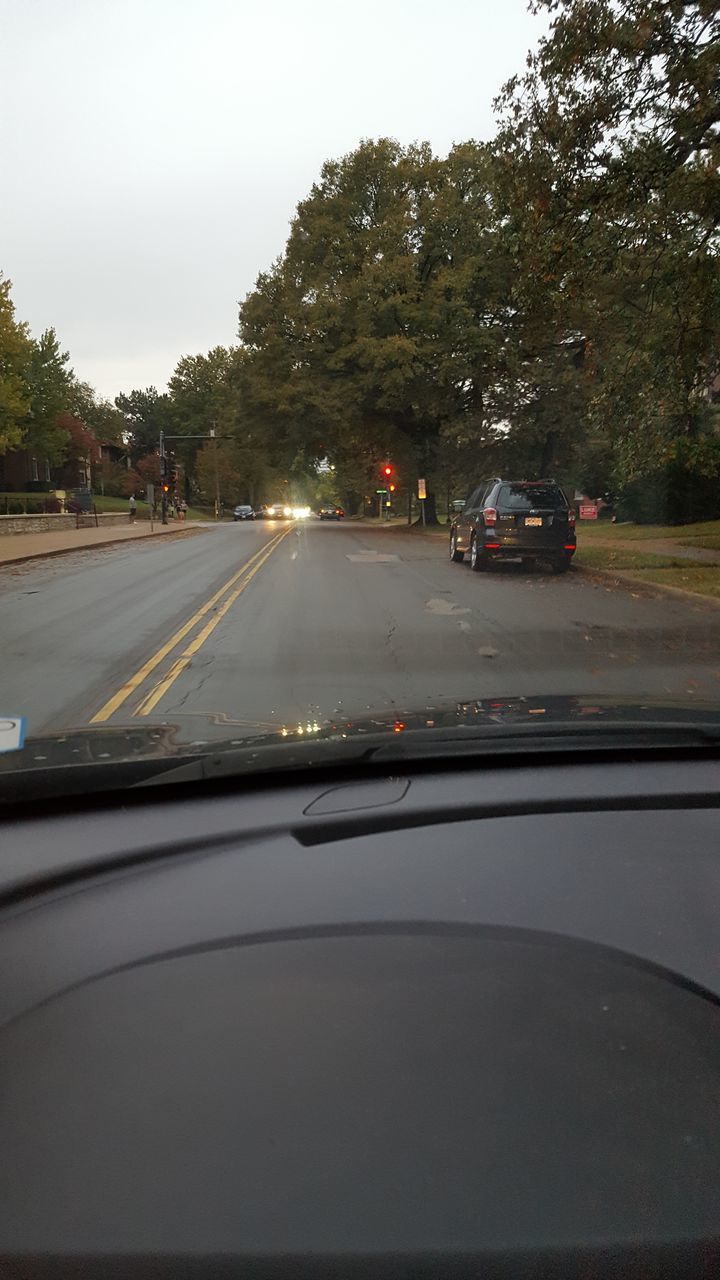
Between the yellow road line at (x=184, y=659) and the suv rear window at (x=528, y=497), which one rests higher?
the suv rear window at (x=528, y=497)

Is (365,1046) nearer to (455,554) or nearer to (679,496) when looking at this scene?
(455,554)

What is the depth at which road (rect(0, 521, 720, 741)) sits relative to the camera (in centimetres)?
768

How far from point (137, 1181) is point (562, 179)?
14.9 metres

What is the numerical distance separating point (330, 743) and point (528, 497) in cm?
1800

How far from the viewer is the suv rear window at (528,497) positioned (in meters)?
20.2

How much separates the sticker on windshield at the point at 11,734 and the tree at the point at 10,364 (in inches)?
2216

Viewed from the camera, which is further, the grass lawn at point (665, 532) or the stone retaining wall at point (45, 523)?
the stone retaining wall at point (45, 523)

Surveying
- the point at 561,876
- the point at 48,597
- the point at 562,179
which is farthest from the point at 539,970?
the point at 48,597

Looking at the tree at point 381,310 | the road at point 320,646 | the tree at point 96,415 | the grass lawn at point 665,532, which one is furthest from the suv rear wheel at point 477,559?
the tree at point 96,415

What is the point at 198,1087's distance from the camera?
1.96 m

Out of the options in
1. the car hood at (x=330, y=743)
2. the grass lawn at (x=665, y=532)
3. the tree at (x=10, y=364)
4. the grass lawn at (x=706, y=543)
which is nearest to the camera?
the car hood at (x=330, y=743)

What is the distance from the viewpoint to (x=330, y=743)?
9.40 ft

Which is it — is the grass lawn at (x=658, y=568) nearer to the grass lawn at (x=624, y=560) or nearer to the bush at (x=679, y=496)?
the grass lawn at (x=624, y=560)

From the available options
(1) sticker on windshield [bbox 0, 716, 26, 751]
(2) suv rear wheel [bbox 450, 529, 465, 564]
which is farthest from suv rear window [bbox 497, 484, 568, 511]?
(1) sticker on windshield [bbox 0, 716, 26, 751]
